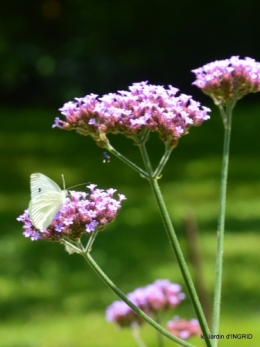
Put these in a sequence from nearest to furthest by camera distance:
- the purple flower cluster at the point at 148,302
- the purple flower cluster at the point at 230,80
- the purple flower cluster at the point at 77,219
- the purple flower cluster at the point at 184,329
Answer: the purple flower cluster at the point at 77,219 → the purple flower cluster at the point at 230,80 → the purple flower cluster at the point at 184,329 → the purple flower cluster at the point at 148,302

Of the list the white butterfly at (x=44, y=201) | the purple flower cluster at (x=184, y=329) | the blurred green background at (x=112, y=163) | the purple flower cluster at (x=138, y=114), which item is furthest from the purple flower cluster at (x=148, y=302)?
the blurred green background at (x=112, y=163)

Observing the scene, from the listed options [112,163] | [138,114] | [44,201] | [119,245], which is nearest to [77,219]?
[44,201]

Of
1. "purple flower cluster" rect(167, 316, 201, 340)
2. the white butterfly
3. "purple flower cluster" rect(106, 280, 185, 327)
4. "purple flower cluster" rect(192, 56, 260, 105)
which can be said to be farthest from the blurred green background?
the white butterfly

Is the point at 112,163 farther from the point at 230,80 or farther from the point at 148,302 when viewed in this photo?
the point at 230,80

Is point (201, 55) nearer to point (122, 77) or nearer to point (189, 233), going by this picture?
point (122, 77)

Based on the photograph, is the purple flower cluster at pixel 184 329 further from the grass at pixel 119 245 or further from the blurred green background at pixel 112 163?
the blurred green background at pixel 112 163

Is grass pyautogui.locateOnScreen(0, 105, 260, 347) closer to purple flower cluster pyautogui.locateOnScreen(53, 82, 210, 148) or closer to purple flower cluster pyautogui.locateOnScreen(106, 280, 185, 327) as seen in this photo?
purple flower cluster pyautogui.locateOnScreen(106, 280, 185, 327)
